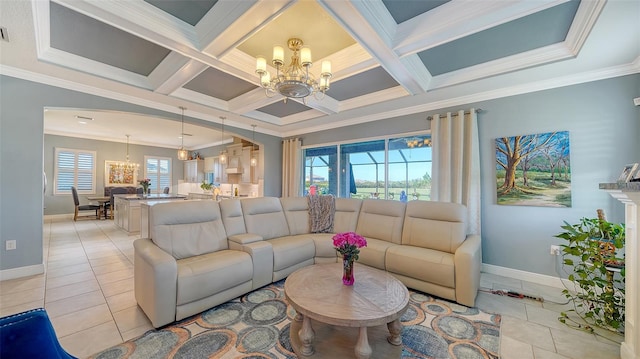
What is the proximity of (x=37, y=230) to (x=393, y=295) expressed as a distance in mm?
4594

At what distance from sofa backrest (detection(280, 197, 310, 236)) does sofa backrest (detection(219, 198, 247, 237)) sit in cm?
80

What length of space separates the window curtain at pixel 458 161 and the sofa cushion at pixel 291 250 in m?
2.21

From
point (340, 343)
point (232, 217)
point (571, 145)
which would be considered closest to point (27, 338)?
point (340, 343)

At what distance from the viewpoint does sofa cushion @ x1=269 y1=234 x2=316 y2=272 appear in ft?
9.83

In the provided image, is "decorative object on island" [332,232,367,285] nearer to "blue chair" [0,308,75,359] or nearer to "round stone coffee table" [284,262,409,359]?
"round stone coffee table" [284,262,409,359]

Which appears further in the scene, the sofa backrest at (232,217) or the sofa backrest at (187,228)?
the sofa backrest at (232,217)

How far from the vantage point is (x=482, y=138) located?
3553 mm

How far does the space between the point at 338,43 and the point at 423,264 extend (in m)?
2.65

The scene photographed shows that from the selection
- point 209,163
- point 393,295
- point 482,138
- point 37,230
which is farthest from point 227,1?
point 209,163

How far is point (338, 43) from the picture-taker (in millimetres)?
2639

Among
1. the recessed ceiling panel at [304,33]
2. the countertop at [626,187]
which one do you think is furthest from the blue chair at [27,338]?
the countertop at [626,187]

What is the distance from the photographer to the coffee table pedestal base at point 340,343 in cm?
169

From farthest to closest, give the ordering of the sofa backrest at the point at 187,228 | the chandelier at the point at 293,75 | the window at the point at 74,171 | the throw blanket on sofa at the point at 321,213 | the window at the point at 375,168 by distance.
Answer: the window at the point at 74,171 → the window at the point at 375,168 → the throw blanket on sofa at the point at 321,213 → the sofa backrest at the point at 187,228 → the chandelier at the point at 293,75

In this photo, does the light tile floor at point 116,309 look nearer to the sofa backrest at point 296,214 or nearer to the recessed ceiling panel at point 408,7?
the sofa backrest at point 296,214
